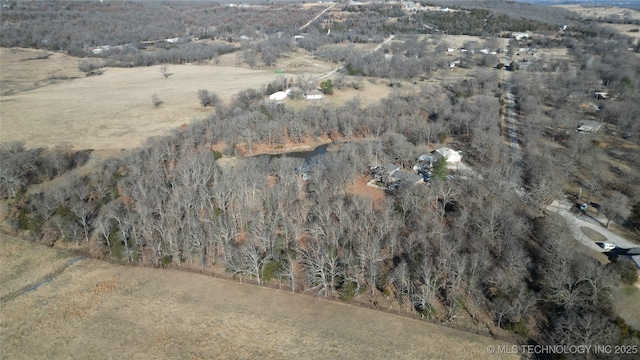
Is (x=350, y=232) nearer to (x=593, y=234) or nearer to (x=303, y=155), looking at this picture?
(x=593, y=234)

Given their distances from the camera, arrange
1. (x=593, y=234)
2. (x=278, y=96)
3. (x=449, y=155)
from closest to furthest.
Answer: (x=593, y=234) → (x=449, y=155) → (x=278, y=96)

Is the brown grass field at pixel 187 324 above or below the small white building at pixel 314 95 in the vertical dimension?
Answer: below

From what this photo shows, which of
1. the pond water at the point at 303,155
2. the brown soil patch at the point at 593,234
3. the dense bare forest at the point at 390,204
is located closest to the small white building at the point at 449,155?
the dense bare forest at the point at 390,204

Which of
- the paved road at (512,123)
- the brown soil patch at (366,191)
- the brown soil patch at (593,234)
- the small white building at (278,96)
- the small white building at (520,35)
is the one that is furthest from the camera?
the small white building at (520,35)

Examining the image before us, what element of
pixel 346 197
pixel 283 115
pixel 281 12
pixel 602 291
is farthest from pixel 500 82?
pixel 281 12

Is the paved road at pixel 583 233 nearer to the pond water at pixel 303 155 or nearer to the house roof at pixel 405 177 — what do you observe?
the house roof at pixel 405 177

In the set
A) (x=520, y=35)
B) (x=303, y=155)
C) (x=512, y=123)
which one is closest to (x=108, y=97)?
(x=303, y=155)
